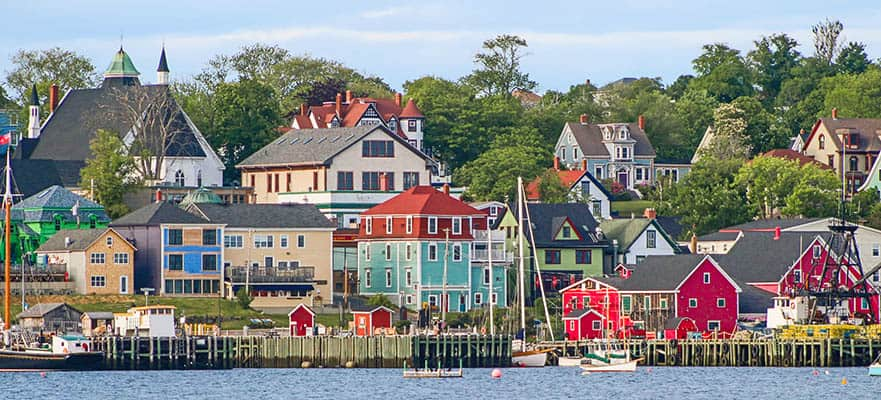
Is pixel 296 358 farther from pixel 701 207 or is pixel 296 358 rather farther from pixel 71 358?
pixel 701 207

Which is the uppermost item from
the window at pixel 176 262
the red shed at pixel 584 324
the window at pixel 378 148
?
the window at pixel 378 148

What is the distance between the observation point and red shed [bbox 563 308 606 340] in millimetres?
120125

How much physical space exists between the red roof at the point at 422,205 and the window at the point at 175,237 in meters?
11.5

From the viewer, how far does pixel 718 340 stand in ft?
371

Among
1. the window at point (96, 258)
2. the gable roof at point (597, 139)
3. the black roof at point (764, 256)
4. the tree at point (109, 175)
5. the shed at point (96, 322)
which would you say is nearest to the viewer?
the shed at point (96, 322)

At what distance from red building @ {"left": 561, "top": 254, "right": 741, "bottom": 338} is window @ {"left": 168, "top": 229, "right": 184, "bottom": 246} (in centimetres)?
2253

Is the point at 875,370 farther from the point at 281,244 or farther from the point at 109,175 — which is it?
the point at 109,175

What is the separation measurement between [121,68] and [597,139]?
36.7 m

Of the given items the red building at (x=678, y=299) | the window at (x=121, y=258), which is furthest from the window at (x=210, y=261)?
the red building at (x=678, y=299)

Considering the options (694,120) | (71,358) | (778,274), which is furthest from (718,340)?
(694,120)

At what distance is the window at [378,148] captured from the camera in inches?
5586

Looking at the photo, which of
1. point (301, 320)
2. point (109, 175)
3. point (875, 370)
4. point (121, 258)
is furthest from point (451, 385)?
point (109, 175)

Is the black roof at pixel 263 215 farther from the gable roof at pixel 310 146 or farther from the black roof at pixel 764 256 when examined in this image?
the black roof at pixel 764 256

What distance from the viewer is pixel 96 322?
4427 inches
